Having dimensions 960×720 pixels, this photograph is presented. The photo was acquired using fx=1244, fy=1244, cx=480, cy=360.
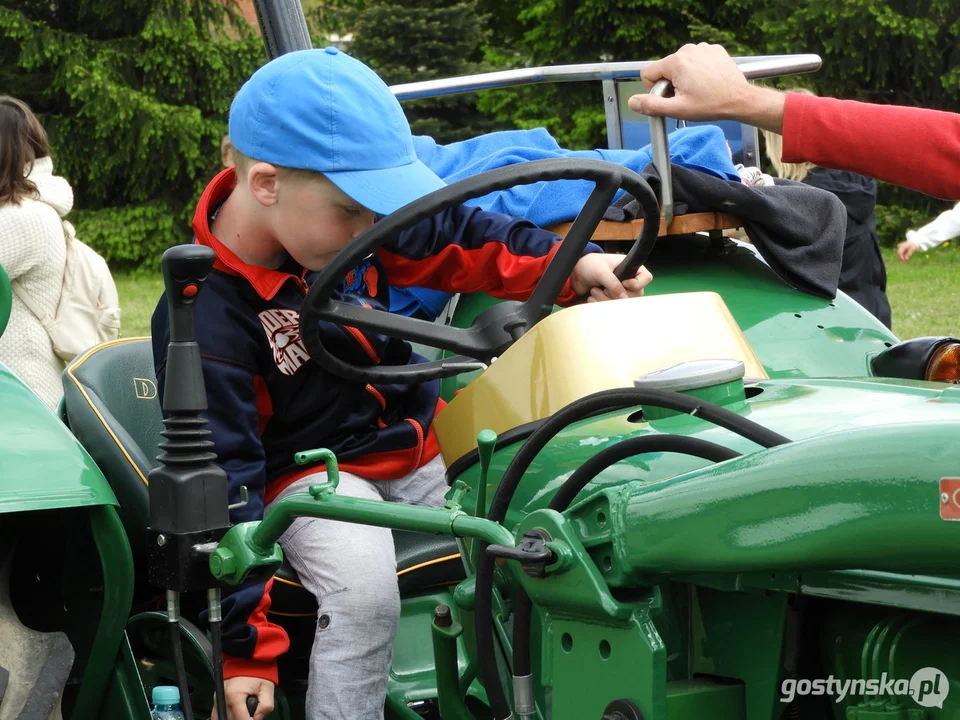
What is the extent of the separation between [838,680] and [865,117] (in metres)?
0.85

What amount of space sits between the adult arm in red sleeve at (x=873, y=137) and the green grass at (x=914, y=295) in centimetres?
615

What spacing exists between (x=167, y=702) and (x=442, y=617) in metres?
0.38

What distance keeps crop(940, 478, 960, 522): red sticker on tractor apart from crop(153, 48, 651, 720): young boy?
0.92 metres

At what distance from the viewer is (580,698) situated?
126cm

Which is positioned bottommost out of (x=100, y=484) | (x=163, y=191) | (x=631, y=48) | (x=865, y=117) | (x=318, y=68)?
(x=163, y=191)

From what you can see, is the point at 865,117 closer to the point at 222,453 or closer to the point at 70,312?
the point at 222,453

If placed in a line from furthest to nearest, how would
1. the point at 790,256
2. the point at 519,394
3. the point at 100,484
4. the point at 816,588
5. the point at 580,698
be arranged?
the point at 790,256
the point at 100,484
the point at 519,394
the point at 580,698
the point at 816,588

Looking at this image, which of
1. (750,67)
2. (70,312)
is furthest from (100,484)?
(70,312)

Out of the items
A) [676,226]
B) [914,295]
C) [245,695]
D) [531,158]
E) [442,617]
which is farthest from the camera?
[914,295]

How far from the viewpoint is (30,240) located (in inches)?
163

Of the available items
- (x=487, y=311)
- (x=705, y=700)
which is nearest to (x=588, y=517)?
(x=705, y=700)

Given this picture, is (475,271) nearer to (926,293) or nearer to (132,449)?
(132,449)

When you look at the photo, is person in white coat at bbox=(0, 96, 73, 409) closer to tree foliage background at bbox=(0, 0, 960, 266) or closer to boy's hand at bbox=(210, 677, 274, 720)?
boy's hand at bbox=(210, 677, 274, 720)

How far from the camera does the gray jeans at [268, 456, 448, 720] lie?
5.77ft
